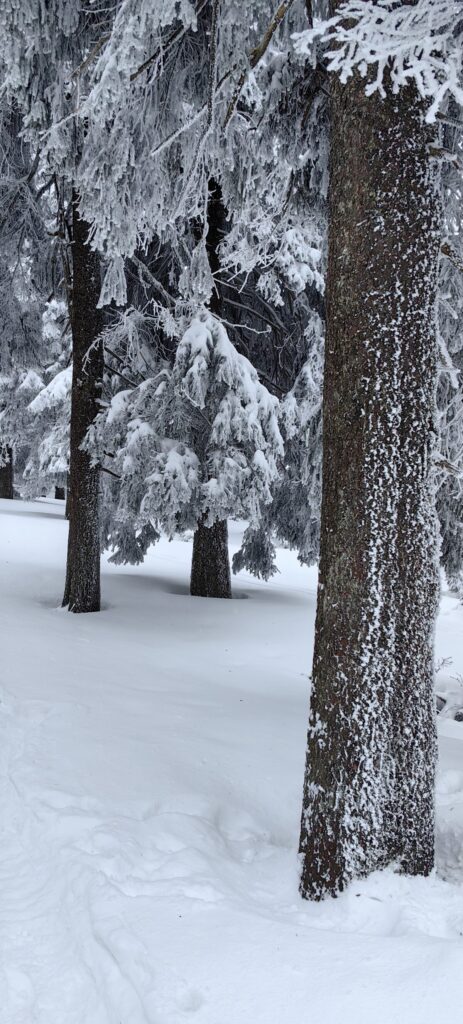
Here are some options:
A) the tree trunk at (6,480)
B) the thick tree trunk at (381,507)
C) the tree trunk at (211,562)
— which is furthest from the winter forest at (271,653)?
the tree trunk at (6,480)

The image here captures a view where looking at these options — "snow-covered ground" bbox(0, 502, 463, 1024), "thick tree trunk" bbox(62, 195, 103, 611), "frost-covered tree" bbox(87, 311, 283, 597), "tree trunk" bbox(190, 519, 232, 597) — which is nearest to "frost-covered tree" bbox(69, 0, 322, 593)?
"frost-covered tree" bbox(87, 311, 283, 597)

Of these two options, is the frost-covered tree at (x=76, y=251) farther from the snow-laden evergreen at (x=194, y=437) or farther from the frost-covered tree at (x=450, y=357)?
the frost-covered tree at (x=450, y=357)

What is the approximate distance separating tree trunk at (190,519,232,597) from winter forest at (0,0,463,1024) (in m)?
1.96

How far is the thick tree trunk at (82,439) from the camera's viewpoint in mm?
9430

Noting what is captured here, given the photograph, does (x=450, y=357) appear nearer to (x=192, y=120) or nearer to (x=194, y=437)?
(x=192, y=120)

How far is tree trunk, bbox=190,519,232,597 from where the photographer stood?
1087 centimetres

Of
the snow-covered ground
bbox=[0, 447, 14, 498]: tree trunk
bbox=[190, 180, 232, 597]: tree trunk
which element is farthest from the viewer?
bbox=[0, 447, 14, 498]: tree trunk

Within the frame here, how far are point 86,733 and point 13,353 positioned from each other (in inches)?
459

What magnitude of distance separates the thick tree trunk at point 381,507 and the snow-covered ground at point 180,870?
0.33 m

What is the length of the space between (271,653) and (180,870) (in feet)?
17.5

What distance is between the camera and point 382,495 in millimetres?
3291

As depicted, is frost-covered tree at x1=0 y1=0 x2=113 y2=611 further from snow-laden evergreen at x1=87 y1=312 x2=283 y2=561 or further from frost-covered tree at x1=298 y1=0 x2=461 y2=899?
frost-covered tree at x1=298 y1=0 x2=461 y2=899

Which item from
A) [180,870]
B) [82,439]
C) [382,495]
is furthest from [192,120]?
[82,439]

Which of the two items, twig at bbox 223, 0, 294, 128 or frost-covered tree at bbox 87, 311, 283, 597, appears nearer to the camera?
twig at bbox 223, 0, 294, 128
